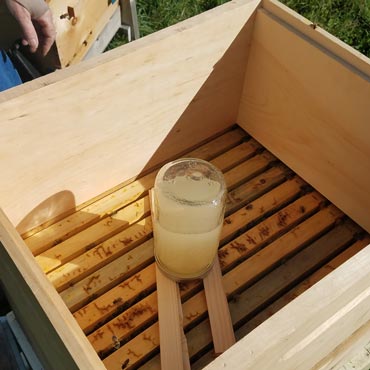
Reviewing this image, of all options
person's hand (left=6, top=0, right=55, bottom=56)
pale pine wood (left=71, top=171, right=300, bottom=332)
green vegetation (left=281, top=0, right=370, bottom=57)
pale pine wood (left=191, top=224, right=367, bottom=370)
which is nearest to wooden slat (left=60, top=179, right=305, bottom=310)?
pale pine wood (left=71, top=171, right=300, bottom=332)

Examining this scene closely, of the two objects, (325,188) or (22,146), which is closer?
(22,146)

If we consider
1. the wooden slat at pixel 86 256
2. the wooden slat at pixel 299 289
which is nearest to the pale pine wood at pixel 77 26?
the wooden slat at pixel 86 256

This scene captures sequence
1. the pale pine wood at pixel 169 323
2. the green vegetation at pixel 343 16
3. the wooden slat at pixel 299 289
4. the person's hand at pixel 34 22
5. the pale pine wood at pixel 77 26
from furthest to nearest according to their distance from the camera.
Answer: the green vegetation at pixel 343 16, the pale pine wood at pixel 77 26, the person's hand at pixel 34 22, the wooden slat at pixel 299 289, the pale pine wood at pixel 169 323

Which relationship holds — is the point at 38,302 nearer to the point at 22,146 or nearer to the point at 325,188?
the point at 22,146

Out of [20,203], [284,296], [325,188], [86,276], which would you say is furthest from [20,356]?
[325,188]

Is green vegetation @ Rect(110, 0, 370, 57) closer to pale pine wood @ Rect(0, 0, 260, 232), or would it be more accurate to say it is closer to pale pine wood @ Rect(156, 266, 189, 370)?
pale pine wood @ Rect(0, 0, 260, 232)

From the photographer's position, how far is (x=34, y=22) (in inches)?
62.1

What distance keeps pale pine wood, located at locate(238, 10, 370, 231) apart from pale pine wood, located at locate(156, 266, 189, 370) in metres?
0.56

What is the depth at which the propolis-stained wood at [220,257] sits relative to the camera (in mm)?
1171

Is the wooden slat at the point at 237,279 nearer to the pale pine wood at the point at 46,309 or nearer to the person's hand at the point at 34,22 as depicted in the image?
the pale pine wood at the point at 46,309

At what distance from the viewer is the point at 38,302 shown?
0.80 m

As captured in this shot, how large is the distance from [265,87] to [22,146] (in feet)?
2.50

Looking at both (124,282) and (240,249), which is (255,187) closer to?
(240,249)

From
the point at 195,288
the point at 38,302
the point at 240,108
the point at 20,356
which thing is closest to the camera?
the point at 38,302
